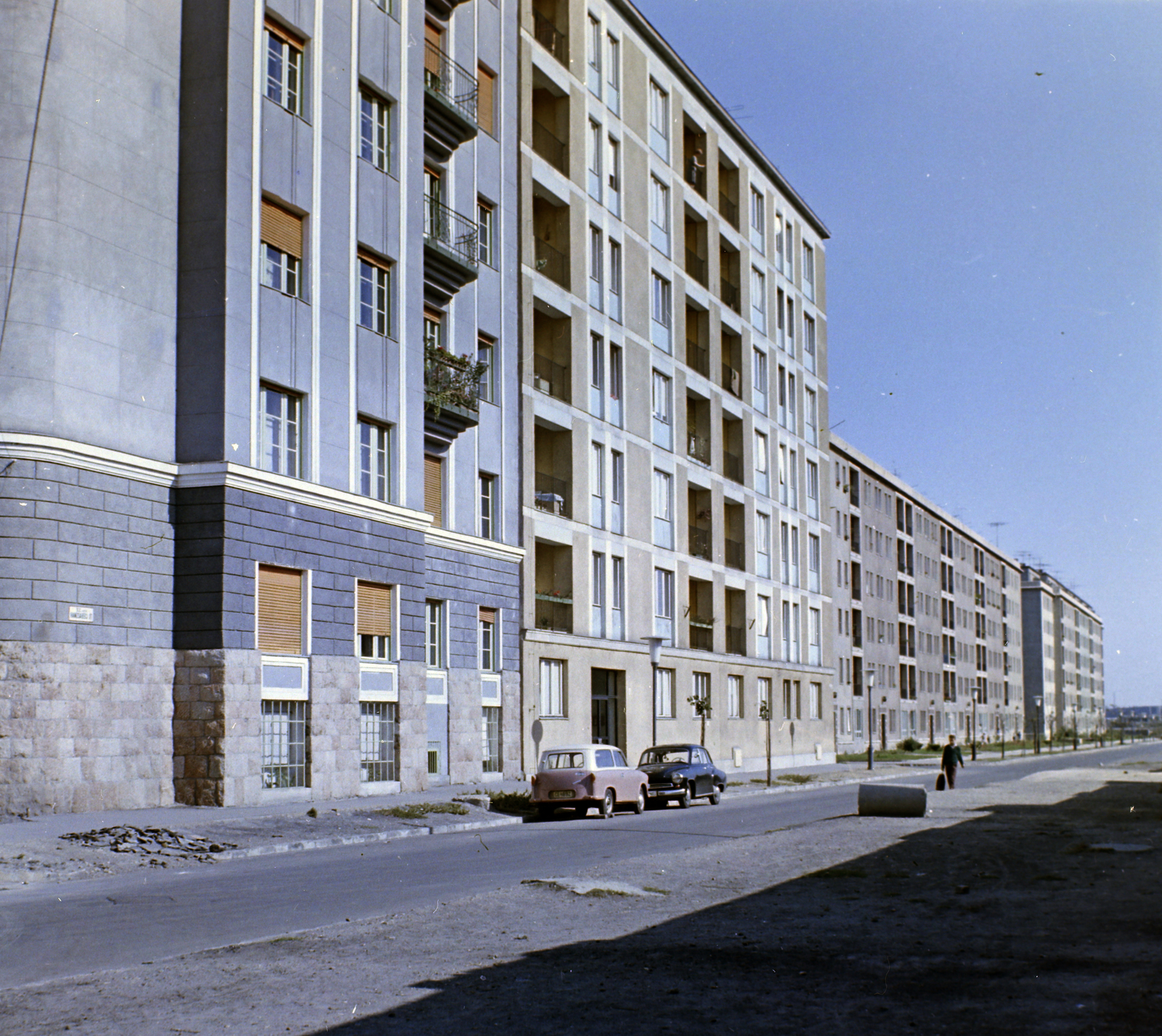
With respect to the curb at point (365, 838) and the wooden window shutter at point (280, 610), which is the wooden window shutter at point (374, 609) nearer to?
the wooden window shutter at point (280, 610)

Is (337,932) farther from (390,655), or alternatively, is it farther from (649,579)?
(649,579)

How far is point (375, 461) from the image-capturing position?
28.0 metres

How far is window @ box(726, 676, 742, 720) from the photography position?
49812 millimetres

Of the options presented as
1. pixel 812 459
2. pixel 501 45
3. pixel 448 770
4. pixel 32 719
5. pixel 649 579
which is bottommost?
pixel 448 770

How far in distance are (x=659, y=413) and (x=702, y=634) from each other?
28.6ft

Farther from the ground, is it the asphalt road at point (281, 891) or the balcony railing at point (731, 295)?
the balcony railing at point (731, 295)

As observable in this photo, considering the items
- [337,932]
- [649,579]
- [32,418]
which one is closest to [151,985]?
[337,932]

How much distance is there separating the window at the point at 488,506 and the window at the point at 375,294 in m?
6.71

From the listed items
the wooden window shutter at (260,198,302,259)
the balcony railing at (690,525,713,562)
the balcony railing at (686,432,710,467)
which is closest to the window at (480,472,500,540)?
the wooden window shutter at (260,198,302,259)

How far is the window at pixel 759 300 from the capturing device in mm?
54969

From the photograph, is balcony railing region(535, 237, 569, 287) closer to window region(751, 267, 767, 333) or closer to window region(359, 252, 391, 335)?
window region(359, 252, 391, 335)

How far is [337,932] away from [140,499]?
563 inches

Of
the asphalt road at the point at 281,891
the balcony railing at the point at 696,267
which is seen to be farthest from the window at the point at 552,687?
the balcony railing at the point at 696,267

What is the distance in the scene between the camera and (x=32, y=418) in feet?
67.6
